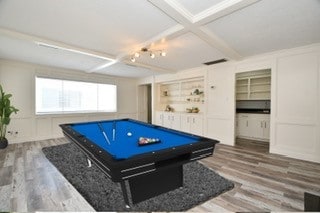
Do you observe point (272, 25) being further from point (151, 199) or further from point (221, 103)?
point (151, 199)

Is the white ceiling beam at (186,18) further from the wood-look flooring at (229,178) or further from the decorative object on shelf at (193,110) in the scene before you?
the decorative object on shelf at (193,110)

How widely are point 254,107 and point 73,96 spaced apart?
661 cm

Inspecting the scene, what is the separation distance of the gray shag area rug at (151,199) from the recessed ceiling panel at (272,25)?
7.89ft

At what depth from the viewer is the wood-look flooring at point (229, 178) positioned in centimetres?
194

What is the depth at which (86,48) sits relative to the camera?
144 inches

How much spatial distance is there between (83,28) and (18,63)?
3633 mm

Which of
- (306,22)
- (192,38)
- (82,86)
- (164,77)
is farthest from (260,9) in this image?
(82,86)

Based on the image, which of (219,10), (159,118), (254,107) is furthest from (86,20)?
(254,107)

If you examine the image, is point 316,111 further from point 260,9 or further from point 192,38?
point 192,38

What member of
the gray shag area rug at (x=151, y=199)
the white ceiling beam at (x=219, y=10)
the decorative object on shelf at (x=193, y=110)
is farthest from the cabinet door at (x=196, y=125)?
the white ceiling beam at (x=219, y=10)

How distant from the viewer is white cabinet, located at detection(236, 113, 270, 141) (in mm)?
5352

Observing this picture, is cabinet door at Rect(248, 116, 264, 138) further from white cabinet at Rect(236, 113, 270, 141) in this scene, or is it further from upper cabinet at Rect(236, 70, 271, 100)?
upper cabinet at Rect(236, 70, 271, 100)

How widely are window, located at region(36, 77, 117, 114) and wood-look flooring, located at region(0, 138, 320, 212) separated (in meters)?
2.13

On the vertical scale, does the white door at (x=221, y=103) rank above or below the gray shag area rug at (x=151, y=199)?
above
